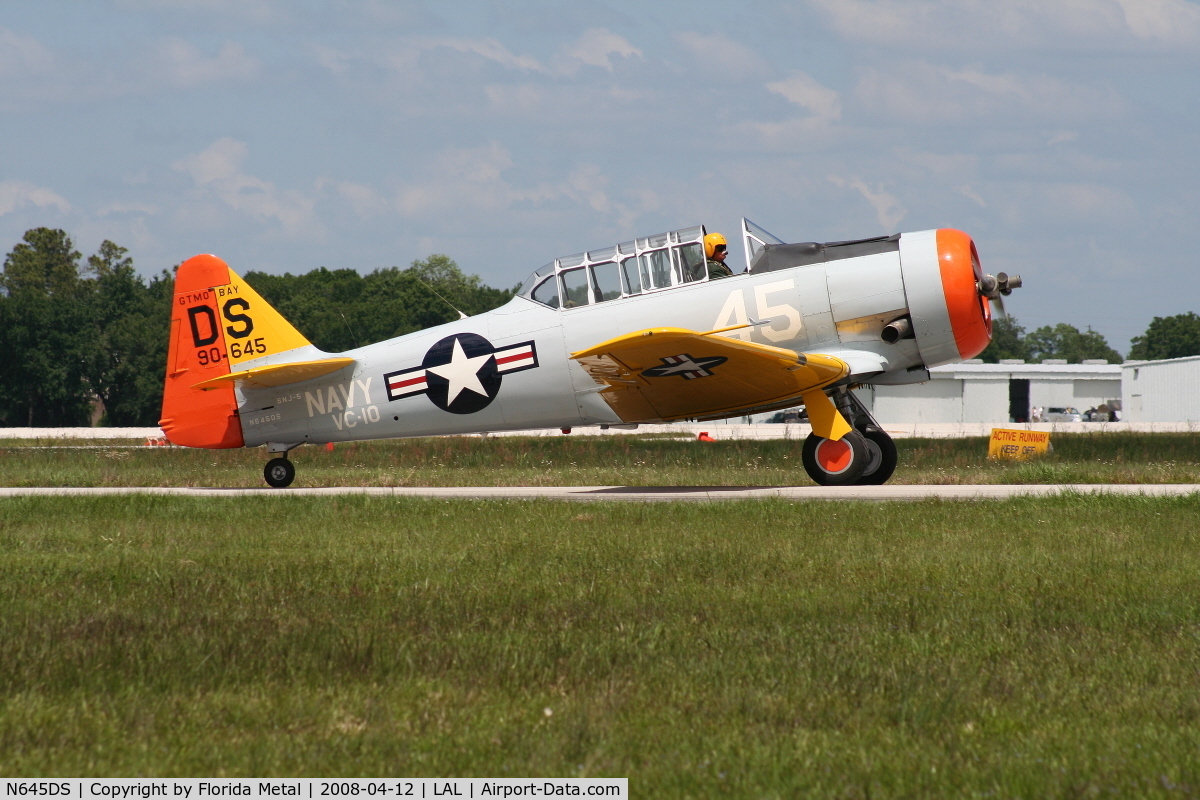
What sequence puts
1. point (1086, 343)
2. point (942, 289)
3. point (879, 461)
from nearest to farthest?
point (942, 289), point (879, 461), point (1086, 343)

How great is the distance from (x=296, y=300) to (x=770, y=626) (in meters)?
81.7

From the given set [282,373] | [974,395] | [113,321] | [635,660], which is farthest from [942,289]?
[113,321]

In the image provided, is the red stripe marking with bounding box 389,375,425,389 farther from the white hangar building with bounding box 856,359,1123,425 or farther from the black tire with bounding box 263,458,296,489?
the white hangar building with bounding box 856,359,1123,425

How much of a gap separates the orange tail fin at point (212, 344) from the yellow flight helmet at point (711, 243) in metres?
6.25

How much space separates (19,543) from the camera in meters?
9.48

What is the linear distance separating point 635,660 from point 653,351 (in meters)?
7.98

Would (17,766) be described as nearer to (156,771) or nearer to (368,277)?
(156,771)

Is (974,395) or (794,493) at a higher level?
(794,493)

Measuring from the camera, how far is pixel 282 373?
15656 mm

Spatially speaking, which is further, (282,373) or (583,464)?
(583,464)

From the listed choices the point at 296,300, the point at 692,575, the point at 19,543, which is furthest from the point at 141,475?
the point at 296,300

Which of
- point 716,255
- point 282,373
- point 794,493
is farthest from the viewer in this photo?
point 282,373

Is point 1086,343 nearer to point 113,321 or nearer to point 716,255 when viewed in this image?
point 113,321

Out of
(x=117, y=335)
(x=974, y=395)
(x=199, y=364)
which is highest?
(x=117, y=335)
